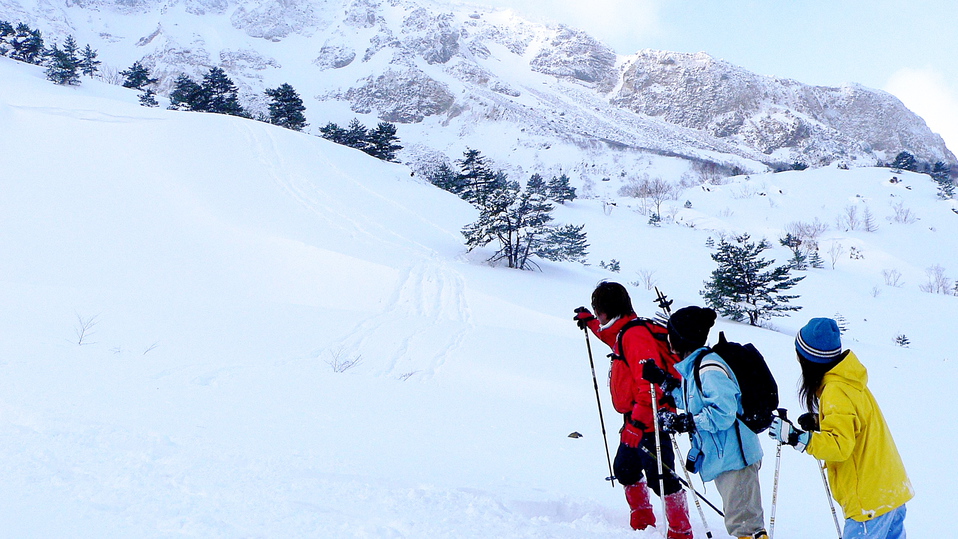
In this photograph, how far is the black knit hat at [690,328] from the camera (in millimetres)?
2490

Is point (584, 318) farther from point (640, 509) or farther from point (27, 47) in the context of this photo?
point (27, 47)

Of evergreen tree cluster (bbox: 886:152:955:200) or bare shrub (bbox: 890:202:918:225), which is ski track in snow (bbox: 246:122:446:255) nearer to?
bare shrub (bbox: 890:202:918:225)

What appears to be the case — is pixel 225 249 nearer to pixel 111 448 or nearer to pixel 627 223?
pixel 111 448

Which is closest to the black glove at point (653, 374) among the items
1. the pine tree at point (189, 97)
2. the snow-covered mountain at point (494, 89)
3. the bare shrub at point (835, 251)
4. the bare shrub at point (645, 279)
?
the bare shrub at point (645, 279)

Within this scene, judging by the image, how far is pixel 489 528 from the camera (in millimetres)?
2576

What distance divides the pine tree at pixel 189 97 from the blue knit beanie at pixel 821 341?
43424 millimetres

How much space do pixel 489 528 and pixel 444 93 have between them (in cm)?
7879

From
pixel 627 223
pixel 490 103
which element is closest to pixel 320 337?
pixel 627 223

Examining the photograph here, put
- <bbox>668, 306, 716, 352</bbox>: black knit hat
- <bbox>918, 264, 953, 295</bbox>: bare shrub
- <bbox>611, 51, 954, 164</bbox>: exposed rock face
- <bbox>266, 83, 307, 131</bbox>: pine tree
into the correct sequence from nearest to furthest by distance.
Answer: <bbox>668, 306, 716, 352</bbox>: black knit hat
<bbox>918, 264, 953, 295</bbox>: bare shrub
<bbox>266, 83, 307, 131</bbox>: pine tree
<bbox>611, 51, 954, 164</bbox>: exposed rock face

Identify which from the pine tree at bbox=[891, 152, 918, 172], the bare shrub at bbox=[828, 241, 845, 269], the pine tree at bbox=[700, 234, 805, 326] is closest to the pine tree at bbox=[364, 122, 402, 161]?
the pine tree at bbox=[700, 234, 805, 326]

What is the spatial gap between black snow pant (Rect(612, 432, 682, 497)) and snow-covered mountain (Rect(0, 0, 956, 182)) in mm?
56179

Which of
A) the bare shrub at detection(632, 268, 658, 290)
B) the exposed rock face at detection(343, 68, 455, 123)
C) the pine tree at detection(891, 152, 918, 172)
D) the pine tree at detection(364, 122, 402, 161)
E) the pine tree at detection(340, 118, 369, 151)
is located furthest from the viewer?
the exposed rock face at detection(343, 68, 455, 123)

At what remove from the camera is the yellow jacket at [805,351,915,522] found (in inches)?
83.4

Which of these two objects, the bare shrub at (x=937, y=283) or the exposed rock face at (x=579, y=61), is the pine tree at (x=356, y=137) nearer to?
the bare shrub at (x=937, y=283)
